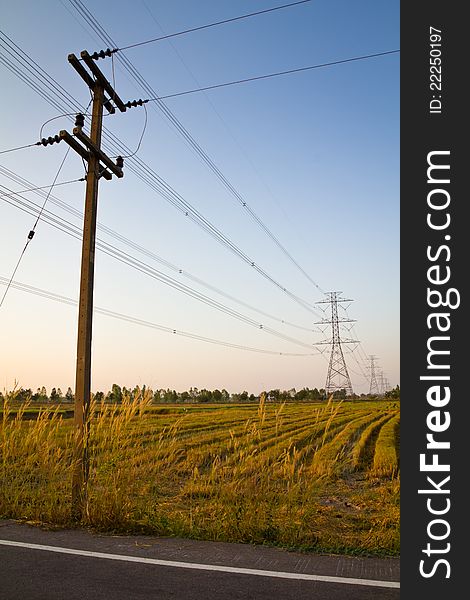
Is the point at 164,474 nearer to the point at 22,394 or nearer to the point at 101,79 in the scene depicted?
the point at 22,394

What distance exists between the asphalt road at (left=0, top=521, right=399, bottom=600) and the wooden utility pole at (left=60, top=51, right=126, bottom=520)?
1279 mm

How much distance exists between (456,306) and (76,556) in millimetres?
4072

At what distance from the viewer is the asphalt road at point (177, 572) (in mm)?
4066

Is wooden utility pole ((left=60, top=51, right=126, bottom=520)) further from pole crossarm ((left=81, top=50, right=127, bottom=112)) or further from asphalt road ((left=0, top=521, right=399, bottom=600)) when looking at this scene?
asphalt road ((left=0, top=521, right=399, bottom=600))

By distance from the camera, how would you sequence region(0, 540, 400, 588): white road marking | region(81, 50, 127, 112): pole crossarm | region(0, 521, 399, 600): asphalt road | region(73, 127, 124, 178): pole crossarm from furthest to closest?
1. region(81, 50, 127, 112): pole crossarm
2. region(73, 127, 124, 178): pole crossarm
3. region(0, 540, 400, 588): white road marking
4. region(0, 521, 399, 600): asphalt road

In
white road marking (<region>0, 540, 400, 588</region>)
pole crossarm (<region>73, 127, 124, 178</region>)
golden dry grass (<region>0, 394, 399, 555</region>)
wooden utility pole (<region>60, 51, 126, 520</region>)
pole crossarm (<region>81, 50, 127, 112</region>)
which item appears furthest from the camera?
pole crossarm (<region>81, 50, 127, 112</region>)

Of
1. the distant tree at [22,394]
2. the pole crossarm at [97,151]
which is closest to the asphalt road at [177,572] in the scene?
the distant tree at [22,394]

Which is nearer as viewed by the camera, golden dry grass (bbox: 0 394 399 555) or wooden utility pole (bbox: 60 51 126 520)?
golden dry grass (bbox: 0 394 399 555)

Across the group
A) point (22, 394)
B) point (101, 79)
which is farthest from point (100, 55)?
point (22, 394)

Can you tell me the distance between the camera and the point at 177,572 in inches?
181

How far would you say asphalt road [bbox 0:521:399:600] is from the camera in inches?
160

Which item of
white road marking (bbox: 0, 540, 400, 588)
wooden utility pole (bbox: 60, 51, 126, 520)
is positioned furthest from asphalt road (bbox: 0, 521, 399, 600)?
wooden utility pole (bbox: 60, 51, 126, 520)

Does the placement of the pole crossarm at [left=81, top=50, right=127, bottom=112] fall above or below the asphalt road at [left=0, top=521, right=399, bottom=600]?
above

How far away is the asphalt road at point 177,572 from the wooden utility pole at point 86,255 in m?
1.28
